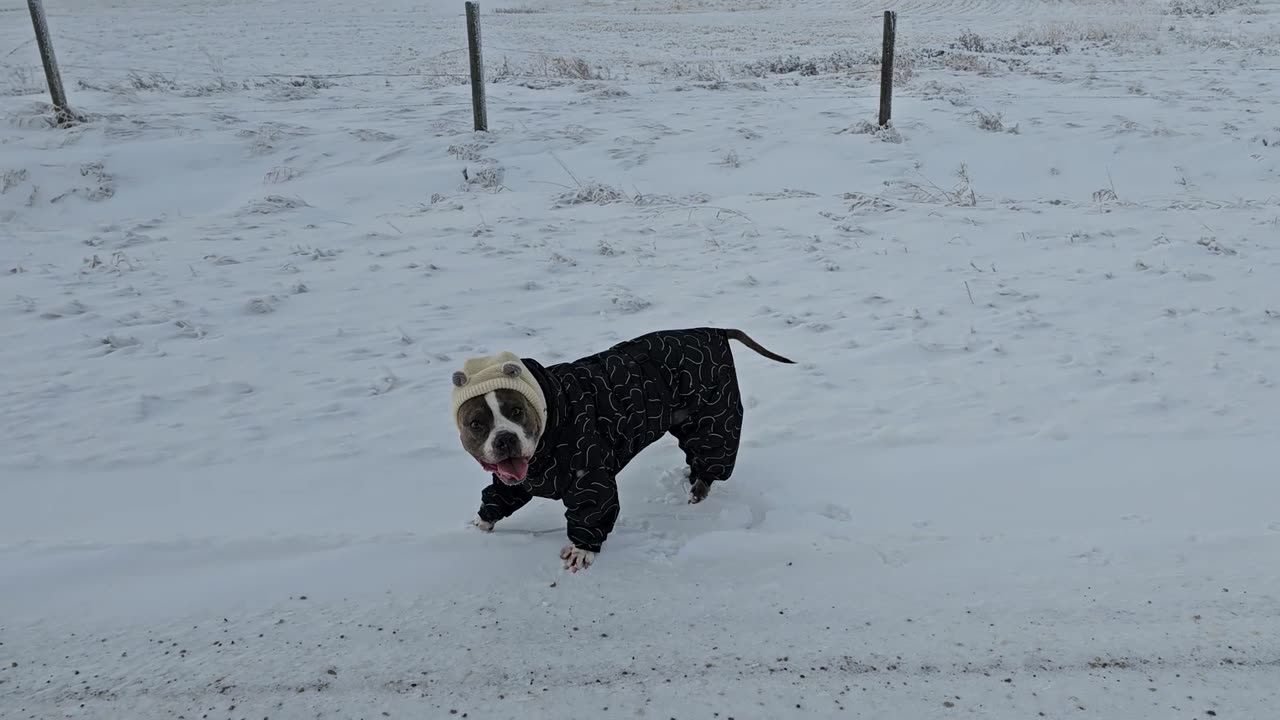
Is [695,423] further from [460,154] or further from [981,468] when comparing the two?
[460,154]

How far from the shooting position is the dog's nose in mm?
2766

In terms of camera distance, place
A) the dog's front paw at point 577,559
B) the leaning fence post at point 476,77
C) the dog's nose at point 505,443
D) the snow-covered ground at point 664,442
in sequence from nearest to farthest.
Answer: the snow-covered ground at point 664,442, the dog's nose at point 505,443, the dog's front paw at point 577,559, the leaning fence post at point 476,77

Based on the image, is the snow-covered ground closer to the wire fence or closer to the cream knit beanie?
the cream knit beanie

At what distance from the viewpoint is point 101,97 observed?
487 inches

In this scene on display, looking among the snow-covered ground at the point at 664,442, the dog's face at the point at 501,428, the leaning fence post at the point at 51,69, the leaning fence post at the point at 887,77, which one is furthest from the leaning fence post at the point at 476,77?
the dog's face at the point at 501,428

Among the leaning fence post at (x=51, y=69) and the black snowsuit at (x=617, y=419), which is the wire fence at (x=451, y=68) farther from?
the black snowsuit at (x=617, y=419)

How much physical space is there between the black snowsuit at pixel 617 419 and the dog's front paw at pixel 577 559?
0.09 ft

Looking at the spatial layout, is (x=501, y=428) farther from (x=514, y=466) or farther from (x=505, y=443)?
(x=514, y=466)

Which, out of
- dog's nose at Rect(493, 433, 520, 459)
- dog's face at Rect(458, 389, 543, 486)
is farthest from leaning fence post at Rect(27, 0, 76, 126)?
dog's nose at Rect(493, 433, 520, 459)

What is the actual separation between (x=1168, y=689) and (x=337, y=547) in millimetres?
2857

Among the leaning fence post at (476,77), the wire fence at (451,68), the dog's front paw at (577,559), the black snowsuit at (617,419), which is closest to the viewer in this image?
the black snowsuit at (617,419)

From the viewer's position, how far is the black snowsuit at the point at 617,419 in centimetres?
303

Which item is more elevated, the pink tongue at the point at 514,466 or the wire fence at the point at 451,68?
the wire fence at the point at 451,68

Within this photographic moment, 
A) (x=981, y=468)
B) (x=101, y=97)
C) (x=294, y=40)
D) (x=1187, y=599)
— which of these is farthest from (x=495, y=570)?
(x=294, y=40)
